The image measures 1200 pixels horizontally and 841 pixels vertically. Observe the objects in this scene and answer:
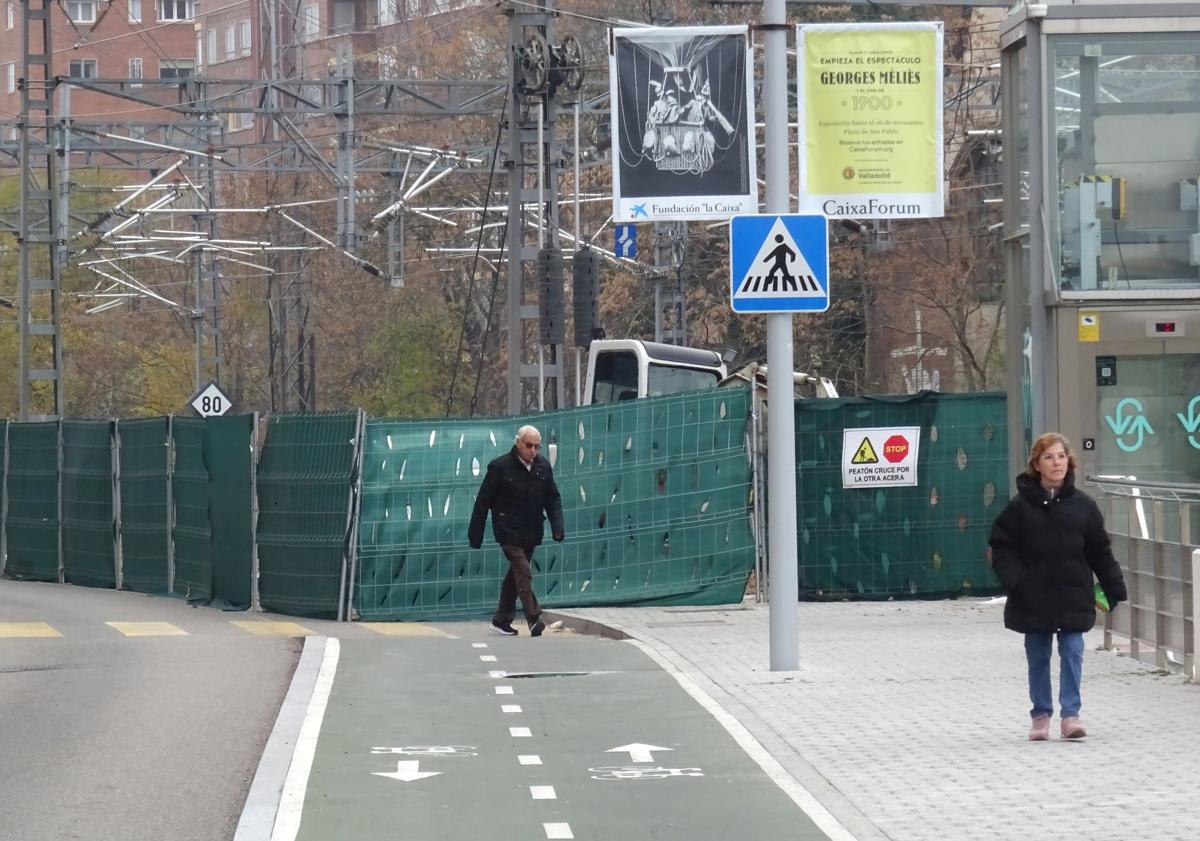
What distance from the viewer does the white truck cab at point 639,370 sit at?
31203 mm

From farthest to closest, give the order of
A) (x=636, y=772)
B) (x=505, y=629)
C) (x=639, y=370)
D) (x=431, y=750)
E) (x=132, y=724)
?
(x=639, y=370) < (x=505, y=629) < (x=132, y=724) < (x=431, y=750) < (x=636, y=772)

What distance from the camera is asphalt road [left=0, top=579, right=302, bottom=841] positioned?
31.2 ft

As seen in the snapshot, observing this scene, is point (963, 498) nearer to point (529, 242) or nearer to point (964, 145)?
point (964, 145)

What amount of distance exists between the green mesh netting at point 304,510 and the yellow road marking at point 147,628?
62.2 inches

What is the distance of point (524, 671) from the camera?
49.8 feet

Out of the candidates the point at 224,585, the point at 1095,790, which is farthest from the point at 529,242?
the point at 1095,790

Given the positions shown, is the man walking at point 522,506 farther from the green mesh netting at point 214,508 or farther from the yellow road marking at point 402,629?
the green mesh netting at point 214,508

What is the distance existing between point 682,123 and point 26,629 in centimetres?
762

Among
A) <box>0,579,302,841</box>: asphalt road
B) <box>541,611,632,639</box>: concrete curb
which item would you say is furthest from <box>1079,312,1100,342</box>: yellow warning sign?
<box>0,579,302,841</box>: asphalt road

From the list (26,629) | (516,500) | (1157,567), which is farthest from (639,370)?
(1157,567)

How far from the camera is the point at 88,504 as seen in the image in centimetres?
2702

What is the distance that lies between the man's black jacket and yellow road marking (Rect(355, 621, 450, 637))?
129cm

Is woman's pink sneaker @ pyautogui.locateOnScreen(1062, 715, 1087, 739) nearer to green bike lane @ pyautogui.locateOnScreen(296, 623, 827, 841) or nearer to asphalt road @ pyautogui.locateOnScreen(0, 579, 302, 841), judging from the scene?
green bike lane @ pyautogui.locateOnScreen(296, 623, 827, 841)

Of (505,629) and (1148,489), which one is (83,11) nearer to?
(505,629)
